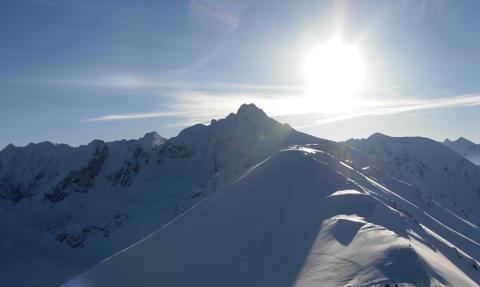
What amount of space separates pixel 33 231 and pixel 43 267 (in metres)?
27.5

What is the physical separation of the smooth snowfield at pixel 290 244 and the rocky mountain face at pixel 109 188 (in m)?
94.8

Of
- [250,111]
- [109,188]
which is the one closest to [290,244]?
[109,188]

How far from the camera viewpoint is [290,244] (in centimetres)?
2714

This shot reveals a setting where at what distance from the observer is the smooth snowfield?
21.1 m

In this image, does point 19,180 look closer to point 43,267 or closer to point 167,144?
point 167,144

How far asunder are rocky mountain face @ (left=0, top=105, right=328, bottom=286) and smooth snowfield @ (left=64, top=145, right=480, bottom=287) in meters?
94.8

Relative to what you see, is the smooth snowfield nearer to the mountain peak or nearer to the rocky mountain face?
the rocky mountain face

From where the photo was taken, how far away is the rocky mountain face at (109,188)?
136 metres

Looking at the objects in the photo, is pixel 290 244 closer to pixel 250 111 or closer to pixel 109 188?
pixel 109 188

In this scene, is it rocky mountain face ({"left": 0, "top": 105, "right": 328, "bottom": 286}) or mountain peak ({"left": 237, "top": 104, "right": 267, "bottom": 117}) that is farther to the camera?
mountain peak ({"left": 237, "top": 104, "right": 267, "bottom": 117})

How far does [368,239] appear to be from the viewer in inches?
945

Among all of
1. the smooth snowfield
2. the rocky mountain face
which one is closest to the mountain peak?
the rocky mountain face

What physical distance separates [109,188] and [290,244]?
511ft

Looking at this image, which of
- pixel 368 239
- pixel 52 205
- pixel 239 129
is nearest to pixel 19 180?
pixel 52 205
